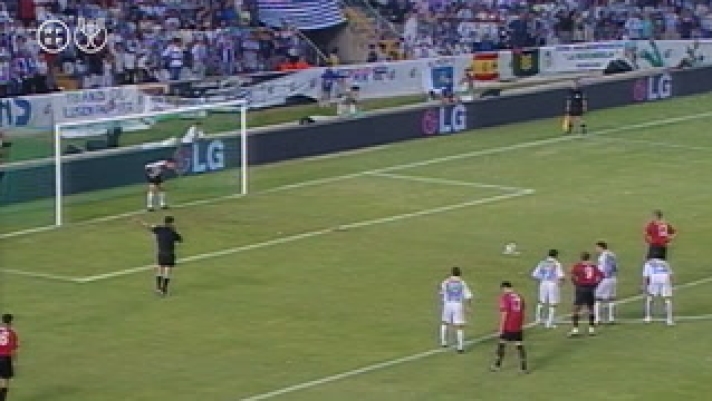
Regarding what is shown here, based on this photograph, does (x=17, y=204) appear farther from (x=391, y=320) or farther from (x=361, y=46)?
(x=361, y=46)

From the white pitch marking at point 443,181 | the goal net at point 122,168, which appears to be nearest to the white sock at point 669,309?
the white pitch marking at point 443,181

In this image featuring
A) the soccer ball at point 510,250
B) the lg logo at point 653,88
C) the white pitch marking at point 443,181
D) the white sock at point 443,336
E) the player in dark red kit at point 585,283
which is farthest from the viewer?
the lg logo at point 653,88

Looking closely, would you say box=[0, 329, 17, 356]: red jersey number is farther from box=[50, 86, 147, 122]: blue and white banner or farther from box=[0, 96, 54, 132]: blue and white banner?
box=[50, 86, 147, 122]: blue and white banner

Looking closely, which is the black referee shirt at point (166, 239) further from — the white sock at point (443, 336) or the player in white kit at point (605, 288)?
the player in white kit at point (605, 288)

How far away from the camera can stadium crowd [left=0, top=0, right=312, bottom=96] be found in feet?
188

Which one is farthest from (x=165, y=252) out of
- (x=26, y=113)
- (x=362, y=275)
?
(x=26, y=113)

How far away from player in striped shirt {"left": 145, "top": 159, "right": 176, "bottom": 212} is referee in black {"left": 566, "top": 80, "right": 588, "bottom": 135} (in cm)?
1527

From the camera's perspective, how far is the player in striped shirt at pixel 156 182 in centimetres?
4781

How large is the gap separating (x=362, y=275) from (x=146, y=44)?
21877 mm

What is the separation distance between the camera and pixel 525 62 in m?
71.6

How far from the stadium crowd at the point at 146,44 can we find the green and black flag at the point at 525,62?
8.56 m

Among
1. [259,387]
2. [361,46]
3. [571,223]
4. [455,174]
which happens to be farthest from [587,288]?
[361,46]

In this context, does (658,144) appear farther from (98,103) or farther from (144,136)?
(144,136)

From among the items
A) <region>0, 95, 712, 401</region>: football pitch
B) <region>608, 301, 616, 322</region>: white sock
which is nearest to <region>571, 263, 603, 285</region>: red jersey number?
<region>0, 95, 712, 401</region>: football pitch
